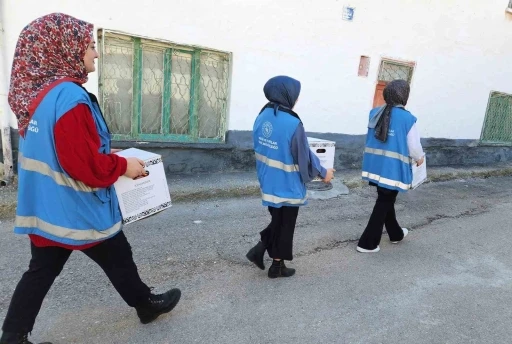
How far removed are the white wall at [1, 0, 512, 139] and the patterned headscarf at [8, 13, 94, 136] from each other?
9.66 ft

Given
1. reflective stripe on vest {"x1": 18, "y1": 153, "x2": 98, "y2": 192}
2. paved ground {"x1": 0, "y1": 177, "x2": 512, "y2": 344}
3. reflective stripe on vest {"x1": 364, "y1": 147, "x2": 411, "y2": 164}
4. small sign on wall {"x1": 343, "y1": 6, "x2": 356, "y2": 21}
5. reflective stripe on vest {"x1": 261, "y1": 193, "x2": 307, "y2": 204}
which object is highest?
small sign on wall {"x1": 343, "y1": 6, "x2": 356, "y2": 21}

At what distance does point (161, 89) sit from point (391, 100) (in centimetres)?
311

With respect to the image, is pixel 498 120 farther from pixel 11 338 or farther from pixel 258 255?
pixel 11 338

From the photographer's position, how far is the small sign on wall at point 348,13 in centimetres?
601

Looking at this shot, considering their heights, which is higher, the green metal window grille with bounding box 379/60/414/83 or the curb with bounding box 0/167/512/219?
the green metal window grille with bounding box 379/60/414/83

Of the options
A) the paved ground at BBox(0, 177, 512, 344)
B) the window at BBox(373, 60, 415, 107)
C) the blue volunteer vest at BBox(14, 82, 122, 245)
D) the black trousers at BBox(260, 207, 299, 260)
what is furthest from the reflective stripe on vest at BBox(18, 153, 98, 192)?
the window at BBox(373, 60, 415, 107)

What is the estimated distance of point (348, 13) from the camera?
19.8ft

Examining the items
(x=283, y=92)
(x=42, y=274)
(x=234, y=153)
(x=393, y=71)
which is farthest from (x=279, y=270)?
(x=393, y=71)

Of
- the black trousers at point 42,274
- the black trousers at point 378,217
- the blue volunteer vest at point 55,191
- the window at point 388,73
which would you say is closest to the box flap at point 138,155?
the blue volunteer vest at point 55,191

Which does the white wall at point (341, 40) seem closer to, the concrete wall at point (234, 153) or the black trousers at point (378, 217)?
the concrete wall at point (234, 153)

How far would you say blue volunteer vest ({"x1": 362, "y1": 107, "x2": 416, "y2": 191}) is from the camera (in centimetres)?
343

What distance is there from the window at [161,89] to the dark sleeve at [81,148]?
328cm

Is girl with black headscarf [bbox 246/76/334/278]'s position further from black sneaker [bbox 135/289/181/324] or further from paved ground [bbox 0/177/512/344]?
black sneaker [bbox 135/289/181/324]

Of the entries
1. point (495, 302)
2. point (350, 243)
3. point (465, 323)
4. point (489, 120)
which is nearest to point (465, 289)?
point (495, 302)
